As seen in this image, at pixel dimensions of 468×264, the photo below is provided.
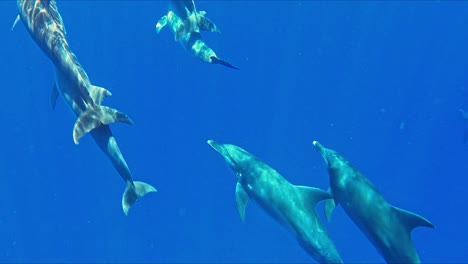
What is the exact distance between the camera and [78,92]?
7164mm

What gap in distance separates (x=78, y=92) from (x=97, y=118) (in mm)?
503

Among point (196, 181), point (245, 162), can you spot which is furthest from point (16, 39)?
point (245, 162)

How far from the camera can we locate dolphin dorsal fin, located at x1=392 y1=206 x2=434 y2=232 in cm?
554

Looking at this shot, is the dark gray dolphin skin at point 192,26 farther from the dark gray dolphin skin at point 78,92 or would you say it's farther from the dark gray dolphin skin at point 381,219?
the dark gray dolphin skin at point 381,219

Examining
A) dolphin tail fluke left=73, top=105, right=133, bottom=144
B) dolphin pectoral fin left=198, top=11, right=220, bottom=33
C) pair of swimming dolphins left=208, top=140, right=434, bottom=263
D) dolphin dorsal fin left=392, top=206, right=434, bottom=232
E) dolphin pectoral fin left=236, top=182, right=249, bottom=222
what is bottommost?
dolphin tail fluke left=73, top=105, right=133, bottom=144

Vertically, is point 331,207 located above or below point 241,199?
above

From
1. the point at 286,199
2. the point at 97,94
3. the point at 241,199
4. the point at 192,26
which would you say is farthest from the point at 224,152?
the point at 192,26

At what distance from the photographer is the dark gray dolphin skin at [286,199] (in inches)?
235

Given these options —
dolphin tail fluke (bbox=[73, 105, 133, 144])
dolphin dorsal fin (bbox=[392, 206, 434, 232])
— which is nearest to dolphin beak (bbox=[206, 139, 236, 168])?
dolphin tail fluke (bbox=[73, 105, 133, 144])

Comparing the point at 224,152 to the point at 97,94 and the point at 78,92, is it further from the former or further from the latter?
the point at 78,92

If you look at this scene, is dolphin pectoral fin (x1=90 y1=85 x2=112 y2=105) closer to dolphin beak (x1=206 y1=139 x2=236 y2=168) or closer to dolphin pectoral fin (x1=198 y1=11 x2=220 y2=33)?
dolphin beak (x1=206 y1=139 x2=236 y2=168)

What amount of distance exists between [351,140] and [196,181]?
5.27m

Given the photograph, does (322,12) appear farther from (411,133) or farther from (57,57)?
(57,57)

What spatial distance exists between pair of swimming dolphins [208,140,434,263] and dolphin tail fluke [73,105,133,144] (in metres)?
1.59
